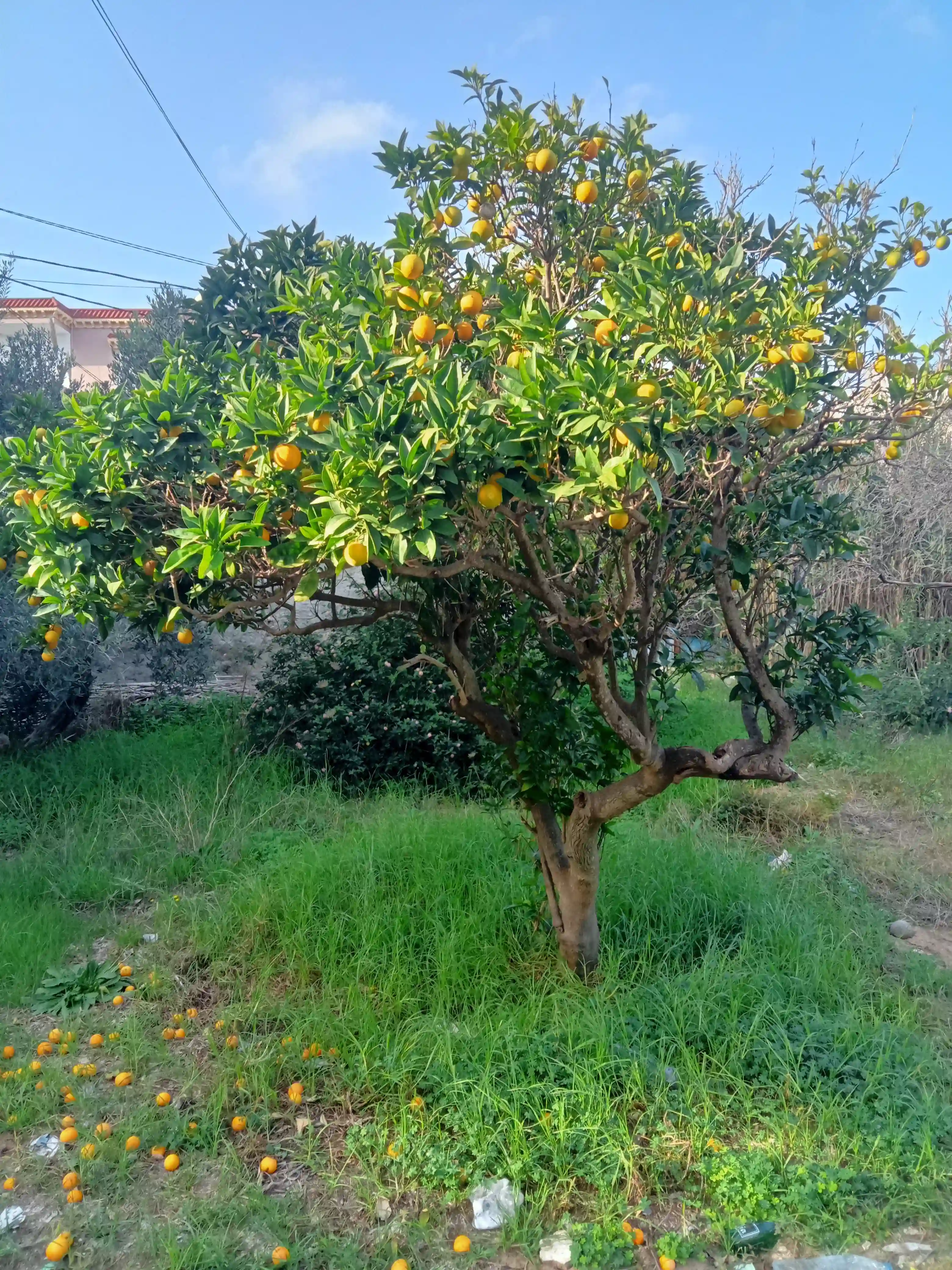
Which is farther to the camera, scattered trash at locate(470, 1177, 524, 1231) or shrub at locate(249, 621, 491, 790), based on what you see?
shrub at locate(249, 621, 491, 790)

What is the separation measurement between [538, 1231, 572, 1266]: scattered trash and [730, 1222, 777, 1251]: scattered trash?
401 mm

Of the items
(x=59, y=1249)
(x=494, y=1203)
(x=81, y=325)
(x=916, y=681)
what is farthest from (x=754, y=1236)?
(x=81, y=325)

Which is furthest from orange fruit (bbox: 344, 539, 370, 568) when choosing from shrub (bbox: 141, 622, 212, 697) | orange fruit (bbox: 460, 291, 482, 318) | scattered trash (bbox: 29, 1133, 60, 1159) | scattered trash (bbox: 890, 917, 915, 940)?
shrub (bbox: 141, 622, 212, 697)

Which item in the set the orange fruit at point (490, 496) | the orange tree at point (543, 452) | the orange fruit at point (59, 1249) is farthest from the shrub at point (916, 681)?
the orange fruit at point (59, 1249)

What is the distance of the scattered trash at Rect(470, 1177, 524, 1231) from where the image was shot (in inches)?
92.1

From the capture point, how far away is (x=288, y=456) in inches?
77.4

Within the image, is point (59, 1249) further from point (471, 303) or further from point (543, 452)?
point (471, 303)

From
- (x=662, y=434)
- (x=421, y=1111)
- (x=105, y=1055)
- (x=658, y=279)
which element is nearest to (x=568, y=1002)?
(x=421, y=1111)

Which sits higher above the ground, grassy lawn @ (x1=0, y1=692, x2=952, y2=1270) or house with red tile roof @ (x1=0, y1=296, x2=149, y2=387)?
house with red tile roof @ (x1=0, y1=296, x2=149, y2=387)

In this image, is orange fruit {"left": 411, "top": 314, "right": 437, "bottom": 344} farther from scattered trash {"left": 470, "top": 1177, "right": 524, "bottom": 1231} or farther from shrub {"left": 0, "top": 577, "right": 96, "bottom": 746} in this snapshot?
shrub {"left": 0, "top": 577, "right": 96, "bottom": 746}

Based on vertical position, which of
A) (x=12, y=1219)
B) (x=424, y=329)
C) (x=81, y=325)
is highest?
A: (x=81, y=325)

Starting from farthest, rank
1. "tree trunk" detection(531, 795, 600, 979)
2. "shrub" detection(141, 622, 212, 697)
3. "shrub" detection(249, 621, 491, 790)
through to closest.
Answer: "shrub" detection(141, 622, 212, 697), "shrub" detection(249, 621, 491, 790), "tree trunk" detection(531, 795, 600, 979)

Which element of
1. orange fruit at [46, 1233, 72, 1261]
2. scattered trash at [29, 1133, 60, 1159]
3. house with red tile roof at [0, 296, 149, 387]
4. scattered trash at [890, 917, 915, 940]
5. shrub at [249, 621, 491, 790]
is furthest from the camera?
house with red tile roof at [0, 296, 149, 387]

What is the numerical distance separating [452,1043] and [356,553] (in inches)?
68.9
